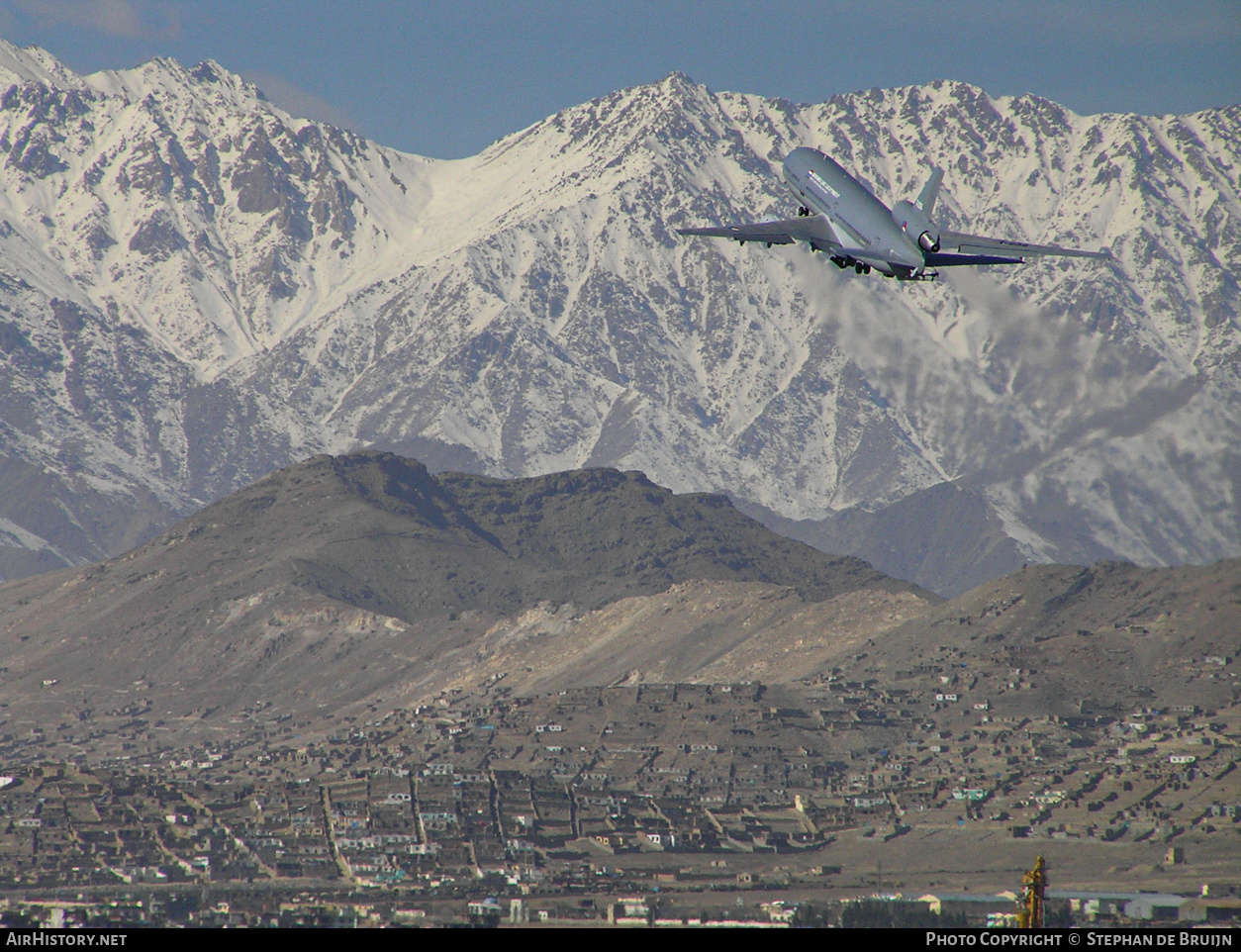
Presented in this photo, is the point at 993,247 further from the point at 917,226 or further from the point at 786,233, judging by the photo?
the point at 786,233

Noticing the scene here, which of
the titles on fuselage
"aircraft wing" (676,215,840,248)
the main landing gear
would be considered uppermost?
the titles on fuselage

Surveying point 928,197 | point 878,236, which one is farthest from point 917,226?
point 928,197

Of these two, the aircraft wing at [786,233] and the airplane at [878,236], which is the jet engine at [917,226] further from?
the aircraft wing at [786,233]

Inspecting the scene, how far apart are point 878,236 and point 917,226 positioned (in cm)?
326

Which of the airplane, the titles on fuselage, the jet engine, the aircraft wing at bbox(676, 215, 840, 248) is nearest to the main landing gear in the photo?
the airplane

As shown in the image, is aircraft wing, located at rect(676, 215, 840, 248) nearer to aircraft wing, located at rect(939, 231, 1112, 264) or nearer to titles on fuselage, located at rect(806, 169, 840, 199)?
titles on fuselage, located at rect(806, 169, 840, 199)

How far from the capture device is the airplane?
137500mm

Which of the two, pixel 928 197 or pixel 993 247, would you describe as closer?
pixel 993 247

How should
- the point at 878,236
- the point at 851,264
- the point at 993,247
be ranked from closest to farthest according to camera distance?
the point at 993,247 → the point at 878,236 → the point at 851,264

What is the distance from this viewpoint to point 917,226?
13875 centimetres
